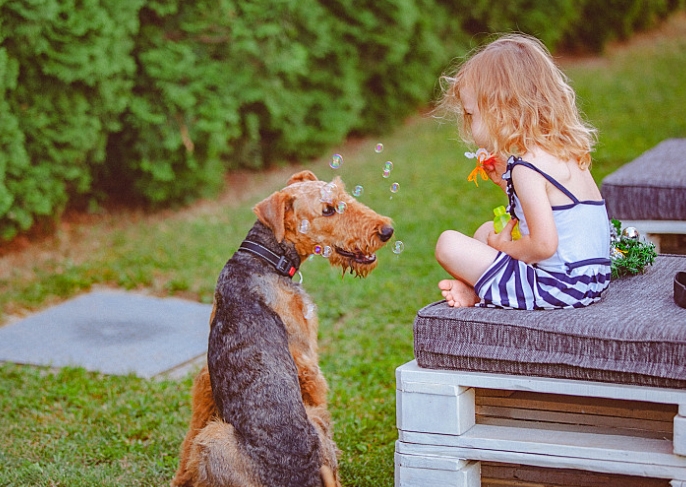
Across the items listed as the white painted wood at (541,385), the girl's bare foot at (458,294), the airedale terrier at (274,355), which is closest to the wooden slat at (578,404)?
the white painted wood at (541,385)

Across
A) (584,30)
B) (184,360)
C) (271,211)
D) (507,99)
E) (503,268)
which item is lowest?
(184,360)

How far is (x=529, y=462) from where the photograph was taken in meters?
3.03

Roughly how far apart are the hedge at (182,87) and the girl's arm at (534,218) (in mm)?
4407

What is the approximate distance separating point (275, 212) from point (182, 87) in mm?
4814

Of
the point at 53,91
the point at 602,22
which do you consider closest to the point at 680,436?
the point at 53,91

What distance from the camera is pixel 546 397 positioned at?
3.33 metres

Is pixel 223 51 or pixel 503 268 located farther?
pixel 223 51

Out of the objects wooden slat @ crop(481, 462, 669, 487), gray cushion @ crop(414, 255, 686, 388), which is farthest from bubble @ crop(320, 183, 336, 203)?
wooden slat @ crop(481, 462, 669, 487)

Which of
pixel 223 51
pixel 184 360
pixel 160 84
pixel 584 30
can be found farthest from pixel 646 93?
pixel 184 360

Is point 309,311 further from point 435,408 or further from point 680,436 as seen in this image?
point 680,436

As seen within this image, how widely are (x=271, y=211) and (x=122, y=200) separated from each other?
18.2 feet

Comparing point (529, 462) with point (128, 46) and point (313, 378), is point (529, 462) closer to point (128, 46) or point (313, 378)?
point (313, 378)

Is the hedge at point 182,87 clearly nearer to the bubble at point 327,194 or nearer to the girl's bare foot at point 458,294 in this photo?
the bubble at point 327,194

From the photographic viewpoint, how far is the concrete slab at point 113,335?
5309mm
